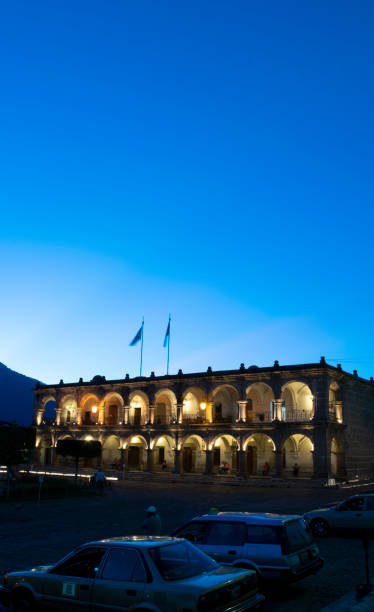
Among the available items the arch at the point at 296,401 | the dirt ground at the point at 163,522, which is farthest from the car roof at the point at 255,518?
the arch at the point at 296,401

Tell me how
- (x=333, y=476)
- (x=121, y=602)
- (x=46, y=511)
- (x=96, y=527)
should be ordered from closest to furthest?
(x=121, y=602) < (x=96, y=527) < (x=46, y=511) < (x=333, y=476)

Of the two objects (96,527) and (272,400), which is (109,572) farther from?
(272,400)

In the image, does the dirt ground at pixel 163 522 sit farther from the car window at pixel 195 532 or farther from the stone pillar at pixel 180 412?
the stone pillar at pixel 180 412

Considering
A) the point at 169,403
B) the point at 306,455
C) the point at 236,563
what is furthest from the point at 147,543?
the point at 169,403

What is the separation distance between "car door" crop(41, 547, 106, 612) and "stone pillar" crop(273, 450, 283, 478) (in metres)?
36.7

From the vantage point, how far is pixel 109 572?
685cm

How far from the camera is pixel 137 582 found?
653 centimetres

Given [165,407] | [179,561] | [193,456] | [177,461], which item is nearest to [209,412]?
[177,461]

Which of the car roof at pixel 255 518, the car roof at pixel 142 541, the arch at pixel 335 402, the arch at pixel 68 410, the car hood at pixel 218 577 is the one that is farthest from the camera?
the arch at pixel 68 410

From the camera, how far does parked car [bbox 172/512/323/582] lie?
895 centimetres

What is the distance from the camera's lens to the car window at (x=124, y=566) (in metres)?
6.62

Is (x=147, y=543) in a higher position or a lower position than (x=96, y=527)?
higher

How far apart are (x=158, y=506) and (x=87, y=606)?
2068 centimetres

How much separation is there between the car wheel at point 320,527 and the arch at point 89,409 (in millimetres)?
41034
